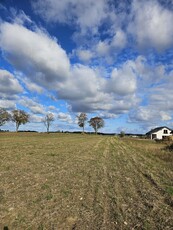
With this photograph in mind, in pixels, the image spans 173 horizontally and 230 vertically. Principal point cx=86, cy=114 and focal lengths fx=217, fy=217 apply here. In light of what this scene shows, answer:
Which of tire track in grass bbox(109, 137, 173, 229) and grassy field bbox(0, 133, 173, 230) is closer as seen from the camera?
grassy field bbox(0, 133, 173, 230)

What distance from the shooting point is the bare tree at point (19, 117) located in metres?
111

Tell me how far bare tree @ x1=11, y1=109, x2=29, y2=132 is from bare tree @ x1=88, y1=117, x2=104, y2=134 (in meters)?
43.0

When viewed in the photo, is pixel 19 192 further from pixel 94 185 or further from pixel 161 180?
pixel 161 180

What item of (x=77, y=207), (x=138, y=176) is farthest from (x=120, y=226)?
(x=138, y=176)

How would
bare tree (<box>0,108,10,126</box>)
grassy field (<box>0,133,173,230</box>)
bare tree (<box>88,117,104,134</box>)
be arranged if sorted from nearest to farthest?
grassy field (<box>0,133,173,230</box>) < bare tree (<box>0,108,10,126</box>) < bare tree (<box>88,117,104,134</box>)

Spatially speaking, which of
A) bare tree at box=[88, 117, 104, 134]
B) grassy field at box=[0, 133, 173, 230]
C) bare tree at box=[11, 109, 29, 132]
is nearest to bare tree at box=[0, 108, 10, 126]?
bare tree at box=[11, 109, 29, 132]

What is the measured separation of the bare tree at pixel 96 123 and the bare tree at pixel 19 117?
141ft

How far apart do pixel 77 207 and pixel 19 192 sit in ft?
8.42

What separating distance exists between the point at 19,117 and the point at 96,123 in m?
49.0

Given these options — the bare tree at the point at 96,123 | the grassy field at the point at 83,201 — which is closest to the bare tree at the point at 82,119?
the bare tree at the point at 96,123

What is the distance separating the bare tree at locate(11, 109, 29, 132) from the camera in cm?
11056

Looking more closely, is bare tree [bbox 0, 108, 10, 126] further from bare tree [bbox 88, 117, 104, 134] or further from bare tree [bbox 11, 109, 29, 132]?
bare tree [bbox 88, 117, 104, 134]

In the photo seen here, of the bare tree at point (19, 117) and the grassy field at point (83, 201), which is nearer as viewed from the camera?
the grassy field at point (83, 201)

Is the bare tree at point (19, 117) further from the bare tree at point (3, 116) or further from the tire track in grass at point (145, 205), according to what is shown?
the tire track in grass at point (145, 205)
